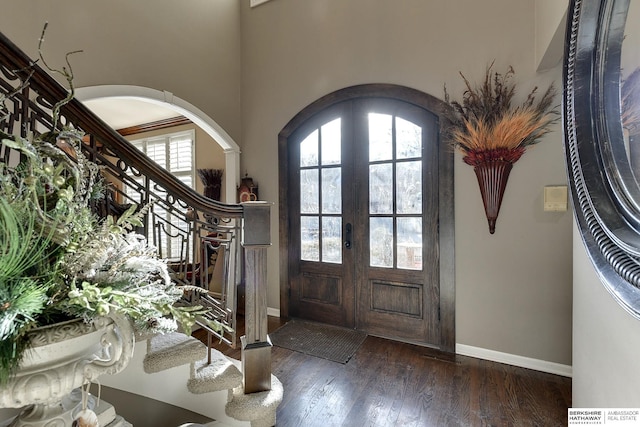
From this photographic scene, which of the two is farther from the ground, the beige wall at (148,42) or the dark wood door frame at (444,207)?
the beige wall at (148,42)

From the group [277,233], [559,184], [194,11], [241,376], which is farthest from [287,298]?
[194,11]

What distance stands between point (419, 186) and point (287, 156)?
153 centimetres

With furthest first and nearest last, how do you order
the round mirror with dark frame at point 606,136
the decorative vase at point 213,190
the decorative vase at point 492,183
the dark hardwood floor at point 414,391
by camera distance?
the decorative vase at point 213,190, the decorative vase at point 492,183, the dark hardwood floor at point 414,391, the round mirror with dark frame at point 606,136

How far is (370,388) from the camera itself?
2154mm

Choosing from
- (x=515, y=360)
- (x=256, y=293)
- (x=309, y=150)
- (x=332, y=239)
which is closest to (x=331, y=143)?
(x=309, y=150)

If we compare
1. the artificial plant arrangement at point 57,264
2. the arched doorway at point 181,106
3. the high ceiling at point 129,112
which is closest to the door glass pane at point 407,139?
the arched doorway at point 181,106

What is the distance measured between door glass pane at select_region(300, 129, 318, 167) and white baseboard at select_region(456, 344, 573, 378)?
233 centimetres

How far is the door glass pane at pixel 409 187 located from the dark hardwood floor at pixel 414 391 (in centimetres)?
133

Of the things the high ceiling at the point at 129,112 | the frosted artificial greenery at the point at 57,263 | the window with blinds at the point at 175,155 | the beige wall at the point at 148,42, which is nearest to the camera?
the frosted artificial greenery at the point at 57,263

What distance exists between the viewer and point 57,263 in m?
0.79

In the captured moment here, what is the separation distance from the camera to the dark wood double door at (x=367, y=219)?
2793 millimetres

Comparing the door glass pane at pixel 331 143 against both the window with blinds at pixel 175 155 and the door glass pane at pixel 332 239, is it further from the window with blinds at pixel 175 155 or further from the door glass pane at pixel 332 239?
the window with blinds at pixel 175 155

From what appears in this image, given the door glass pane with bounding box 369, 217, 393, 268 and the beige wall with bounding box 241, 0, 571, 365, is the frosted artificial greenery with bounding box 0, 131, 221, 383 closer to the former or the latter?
the door glass pane with bounding box 369, 217, 393, 268

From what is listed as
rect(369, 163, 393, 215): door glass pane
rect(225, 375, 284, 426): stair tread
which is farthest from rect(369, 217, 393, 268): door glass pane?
rect(225, 375, 284, 426): stair tread
